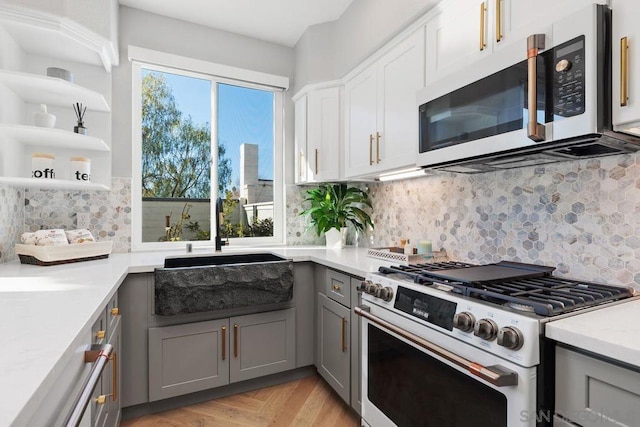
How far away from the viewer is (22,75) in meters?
1.79

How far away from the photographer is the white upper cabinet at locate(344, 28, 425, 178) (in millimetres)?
1869

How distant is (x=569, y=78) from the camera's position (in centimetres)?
106

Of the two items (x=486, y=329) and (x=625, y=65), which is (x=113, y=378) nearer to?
(x=486, y=329)

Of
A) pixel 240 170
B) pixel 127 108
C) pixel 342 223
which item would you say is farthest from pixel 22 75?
pixel 342 223

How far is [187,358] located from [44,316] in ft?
3.92

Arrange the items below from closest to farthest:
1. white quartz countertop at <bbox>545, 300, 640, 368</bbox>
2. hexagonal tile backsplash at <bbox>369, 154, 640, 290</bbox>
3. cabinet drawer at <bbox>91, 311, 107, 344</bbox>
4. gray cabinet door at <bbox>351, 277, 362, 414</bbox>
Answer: white quartz countertop at <bbox>545, 300, 640, 368</bbox> → cabinet drawer at <bbox>91, 311, 107, 344</bbox> → hexagonal tile backsplash at <bbox>369, 154, 640, 290</bbox> → gray cabinet door at <bbox>351, 277, 362, 414</bbox>

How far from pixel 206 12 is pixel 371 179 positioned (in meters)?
1.84

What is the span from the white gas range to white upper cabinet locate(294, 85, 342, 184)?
50.0 inches

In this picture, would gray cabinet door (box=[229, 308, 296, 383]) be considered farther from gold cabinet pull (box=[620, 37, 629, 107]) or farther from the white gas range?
gold cabinet pull (box=[620, 37, 629, 107])

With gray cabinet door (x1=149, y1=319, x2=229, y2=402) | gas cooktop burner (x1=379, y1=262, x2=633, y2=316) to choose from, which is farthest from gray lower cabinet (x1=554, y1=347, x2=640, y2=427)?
gray cabinet door (x1=149, y1=319, x2=229, y2=402)

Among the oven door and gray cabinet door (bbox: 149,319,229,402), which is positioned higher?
the oven door

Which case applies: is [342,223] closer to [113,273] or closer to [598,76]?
[113,273]

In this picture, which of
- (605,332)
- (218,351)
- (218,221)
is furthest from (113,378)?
(605,332)

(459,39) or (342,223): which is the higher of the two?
(459,39)
